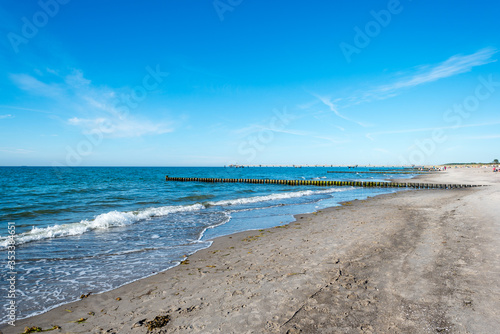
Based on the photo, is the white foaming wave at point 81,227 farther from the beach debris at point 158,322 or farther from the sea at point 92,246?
the beach debris at point 158,322

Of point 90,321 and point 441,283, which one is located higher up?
point 441,283

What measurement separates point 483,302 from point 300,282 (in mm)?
3598

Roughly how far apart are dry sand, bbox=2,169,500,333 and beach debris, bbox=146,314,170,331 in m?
0.10

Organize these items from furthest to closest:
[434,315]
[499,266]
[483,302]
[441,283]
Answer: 1. [499,266]
2. [441,283]
3. [483,302]
4. [434,315]

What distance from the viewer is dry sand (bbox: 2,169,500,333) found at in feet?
15.2

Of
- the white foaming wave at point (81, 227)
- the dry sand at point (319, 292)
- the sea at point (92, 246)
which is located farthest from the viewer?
the white foaming wave at point (81, 227)

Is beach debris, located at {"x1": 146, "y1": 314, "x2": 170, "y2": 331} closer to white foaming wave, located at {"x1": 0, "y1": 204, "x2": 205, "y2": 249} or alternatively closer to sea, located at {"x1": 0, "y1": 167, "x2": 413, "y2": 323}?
sea, located at {"x1": 0, "y1": 167, "x2": 413, "y2": 323}

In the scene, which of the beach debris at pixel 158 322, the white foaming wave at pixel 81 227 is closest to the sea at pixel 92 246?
the white foaming wave at pixel 81 227

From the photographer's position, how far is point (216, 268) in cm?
801

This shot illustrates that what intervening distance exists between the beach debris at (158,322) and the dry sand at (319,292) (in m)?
0.10

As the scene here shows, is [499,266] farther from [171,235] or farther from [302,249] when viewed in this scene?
[171,235]

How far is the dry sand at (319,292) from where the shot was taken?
182 inches

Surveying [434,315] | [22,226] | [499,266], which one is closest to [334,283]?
[434,315]

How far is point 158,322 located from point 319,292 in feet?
11.2
